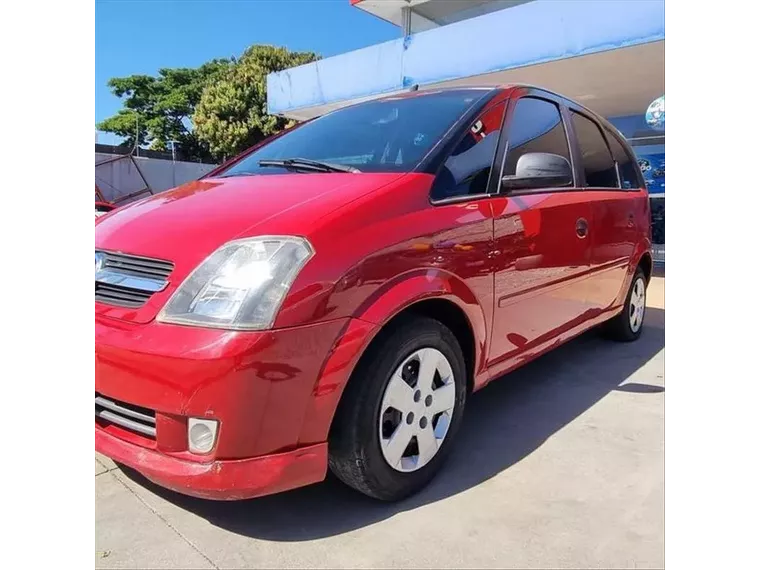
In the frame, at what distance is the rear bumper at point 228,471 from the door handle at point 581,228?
1991 millimetres

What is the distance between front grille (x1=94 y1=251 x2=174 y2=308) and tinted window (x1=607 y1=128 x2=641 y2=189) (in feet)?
11.0

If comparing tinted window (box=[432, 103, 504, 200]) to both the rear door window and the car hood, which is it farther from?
the rear door window

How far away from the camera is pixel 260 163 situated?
2.79 metres

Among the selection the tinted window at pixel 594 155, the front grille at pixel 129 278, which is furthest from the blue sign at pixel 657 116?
the front grille at pixel 129 278

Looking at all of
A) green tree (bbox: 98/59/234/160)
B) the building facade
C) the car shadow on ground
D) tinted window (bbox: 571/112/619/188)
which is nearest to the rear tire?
the car shadow on ground

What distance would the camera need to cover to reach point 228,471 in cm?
173

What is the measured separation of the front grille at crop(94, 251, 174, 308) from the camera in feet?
6.03

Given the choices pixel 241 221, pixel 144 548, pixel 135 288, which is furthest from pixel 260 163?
pixel 144 548

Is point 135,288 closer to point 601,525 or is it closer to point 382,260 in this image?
point 382,260

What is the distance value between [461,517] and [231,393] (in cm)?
97
